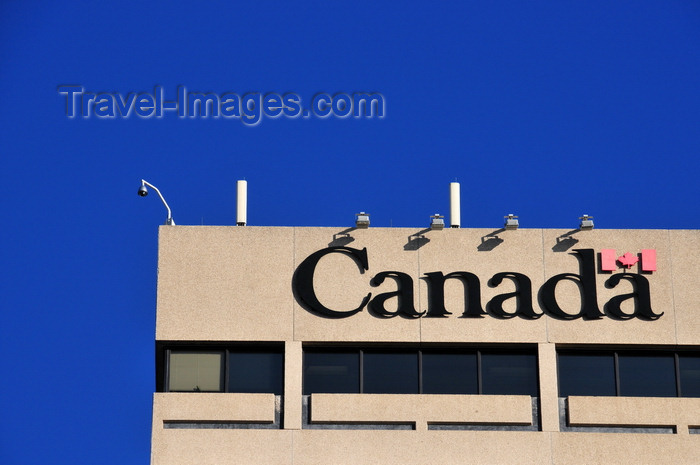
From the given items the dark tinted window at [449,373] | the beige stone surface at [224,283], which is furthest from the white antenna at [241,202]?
the dark tinted window at [449,373]

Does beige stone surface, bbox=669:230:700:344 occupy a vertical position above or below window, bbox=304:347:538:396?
above

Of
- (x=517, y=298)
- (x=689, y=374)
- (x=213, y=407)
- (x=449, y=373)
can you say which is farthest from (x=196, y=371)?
(x=689, y=374)

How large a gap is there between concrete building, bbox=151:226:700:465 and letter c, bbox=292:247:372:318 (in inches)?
1.6

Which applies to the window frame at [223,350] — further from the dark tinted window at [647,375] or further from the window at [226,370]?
the dark tinted window at [647,375]

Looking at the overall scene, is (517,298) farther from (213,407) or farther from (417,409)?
(213,407)

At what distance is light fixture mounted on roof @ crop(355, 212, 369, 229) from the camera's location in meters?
37.2

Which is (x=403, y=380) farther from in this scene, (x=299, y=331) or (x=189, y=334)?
(x=189, y=334)

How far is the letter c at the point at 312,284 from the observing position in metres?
36.6

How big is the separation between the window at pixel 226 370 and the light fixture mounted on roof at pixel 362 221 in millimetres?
3887

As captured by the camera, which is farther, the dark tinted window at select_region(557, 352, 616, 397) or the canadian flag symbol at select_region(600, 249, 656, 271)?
the canadian flag symbol at select_region(600, 249, 656, 271)

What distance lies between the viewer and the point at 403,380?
36594mm

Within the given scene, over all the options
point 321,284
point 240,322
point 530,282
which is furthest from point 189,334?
point 530,282

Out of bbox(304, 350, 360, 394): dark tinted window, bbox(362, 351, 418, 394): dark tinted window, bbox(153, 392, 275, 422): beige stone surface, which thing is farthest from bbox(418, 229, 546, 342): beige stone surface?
bbox(153, 392, 275, 422): beige stone surface

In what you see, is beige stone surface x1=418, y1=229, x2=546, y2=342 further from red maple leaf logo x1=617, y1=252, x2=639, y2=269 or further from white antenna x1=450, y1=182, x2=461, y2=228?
red maple leaf logo x1=617, y1=252, x2=639, y2=269
